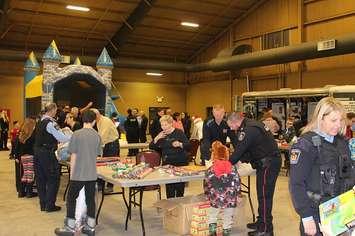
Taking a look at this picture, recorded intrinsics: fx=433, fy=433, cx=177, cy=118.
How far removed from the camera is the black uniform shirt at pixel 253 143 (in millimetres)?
4273

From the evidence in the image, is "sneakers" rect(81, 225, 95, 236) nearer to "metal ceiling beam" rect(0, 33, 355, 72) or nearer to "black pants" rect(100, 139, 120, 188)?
"black pants" rect(100, 139, 120, 188)

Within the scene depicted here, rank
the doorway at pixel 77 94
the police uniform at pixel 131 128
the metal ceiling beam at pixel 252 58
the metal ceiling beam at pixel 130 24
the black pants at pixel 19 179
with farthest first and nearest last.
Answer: the metal ceiling beam at pixel 130 24
the doorway at pixel 77 94
the metal ceiling beam at pixel 252 58
the police uniform at pixel 131 128
the black pants at pixel 19 179

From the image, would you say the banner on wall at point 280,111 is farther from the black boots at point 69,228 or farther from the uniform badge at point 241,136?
the black boots at point 69,228

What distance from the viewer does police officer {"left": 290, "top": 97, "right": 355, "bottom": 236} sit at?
2309mm

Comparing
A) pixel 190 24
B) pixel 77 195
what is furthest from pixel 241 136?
pixel 190 24

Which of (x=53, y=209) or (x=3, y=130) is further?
(x=3, y=130)

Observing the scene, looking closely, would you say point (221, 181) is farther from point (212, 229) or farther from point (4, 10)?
point (4, 10)

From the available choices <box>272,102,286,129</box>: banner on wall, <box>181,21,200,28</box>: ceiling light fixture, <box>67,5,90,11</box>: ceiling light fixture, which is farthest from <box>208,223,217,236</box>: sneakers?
<box>181,21,200,28</box>: ceiling light fixture

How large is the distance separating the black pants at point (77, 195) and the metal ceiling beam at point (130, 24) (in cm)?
1224

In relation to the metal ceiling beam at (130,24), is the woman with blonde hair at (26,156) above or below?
below

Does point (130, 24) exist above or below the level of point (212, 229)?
above

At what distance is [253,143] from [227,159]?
31cm

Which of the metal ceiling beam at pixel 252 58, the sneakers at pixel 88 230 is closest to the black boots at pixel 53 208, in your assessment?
the sneakers at pixel 88 230

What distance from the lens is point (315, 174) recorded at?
2.34 metres
